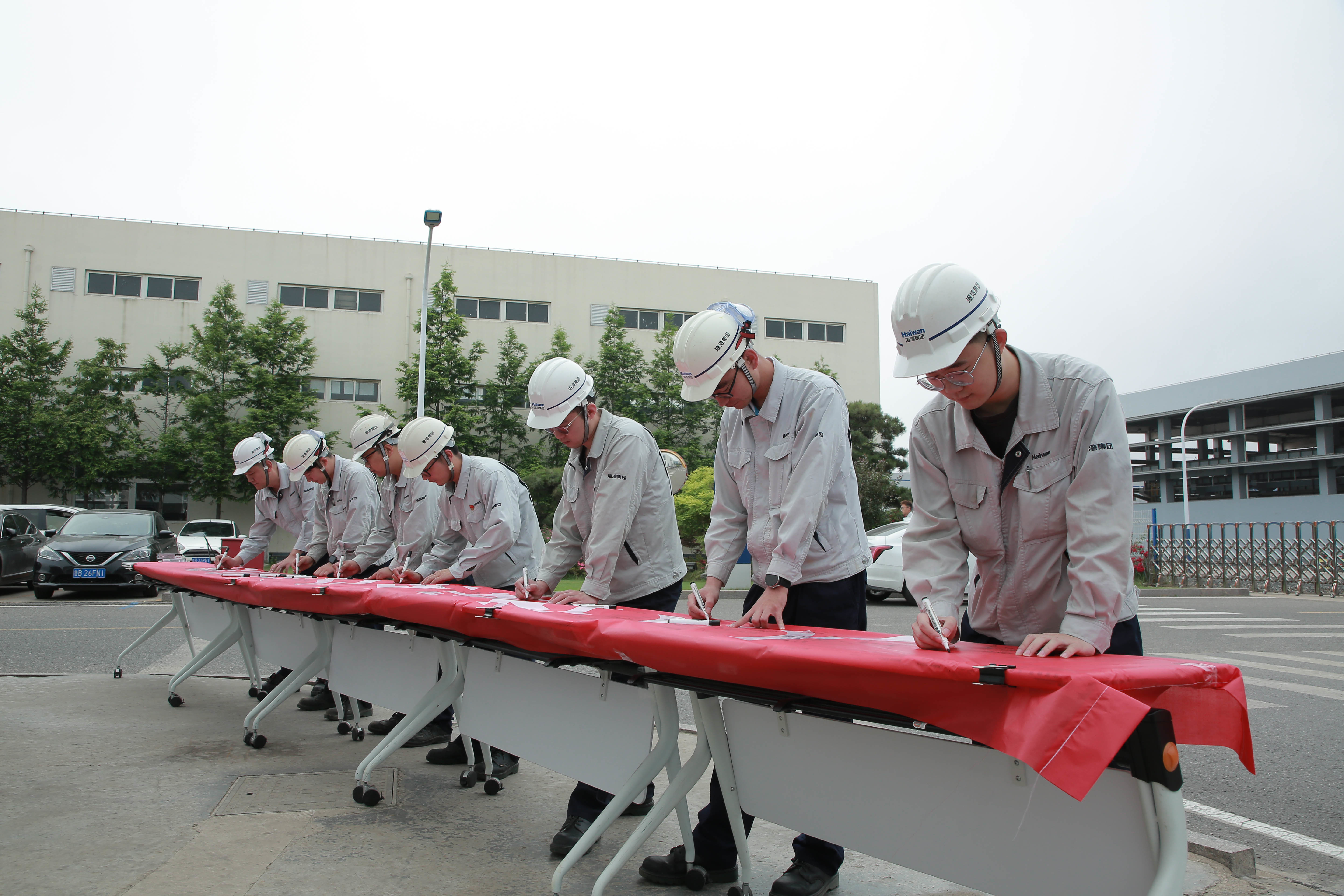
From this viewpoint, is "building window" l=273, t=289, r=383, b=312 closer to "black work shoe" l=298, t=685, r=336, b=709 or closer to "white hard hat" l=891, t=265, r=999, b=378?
"black work shoe" l=298, t=685, r=336, b=709

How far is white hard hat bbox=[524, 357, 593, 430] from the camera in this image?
13.0 feet

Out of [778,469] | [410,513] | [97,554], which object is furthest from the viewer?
[97,554]

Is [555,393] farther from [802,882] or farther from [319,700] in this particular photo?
[319,700]

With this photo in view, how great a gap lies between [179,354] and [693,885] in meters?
30.8

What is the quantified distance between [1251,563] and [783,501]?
23.0m

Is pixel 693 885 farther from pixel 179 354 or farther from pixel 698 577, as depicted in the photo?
pixel 179 354

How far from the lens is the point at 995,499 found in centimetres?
252

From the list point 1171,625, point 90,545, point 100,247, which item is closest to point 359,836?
point 1171,625

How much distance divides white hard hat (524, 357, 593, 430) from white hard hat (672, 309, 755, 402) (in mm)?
793

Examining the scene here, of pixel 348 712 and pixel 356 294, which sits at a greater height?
pixel 356 294

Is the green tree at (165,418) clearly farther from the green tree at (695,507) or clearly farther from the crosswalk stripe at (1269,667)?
the crosswalk stripe at (1269,667)

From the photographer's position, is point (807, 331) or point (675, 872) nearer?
point (675, 872)

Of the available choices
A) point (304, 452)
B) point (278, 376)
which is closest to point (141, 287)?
point (278, 376)

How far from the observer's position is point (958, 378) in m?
2.32
